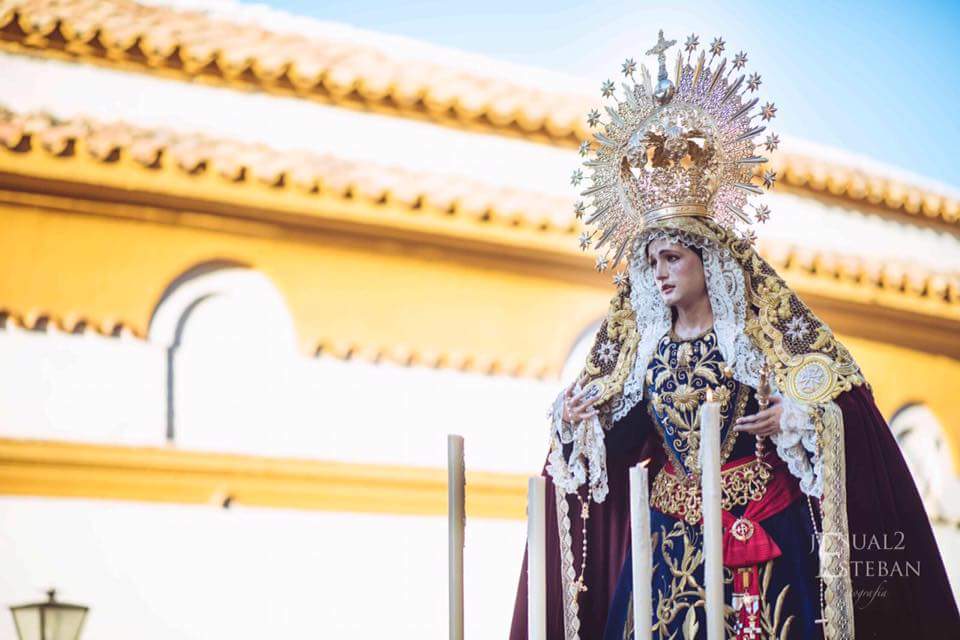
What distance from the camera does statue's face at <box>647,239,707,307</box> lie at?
378 centimetres

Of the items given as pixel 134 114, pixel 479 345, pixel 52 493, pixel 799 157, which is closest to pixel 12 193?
pixel 134 114

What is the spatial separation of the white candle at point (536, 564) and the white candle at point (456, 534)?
0.35 ft

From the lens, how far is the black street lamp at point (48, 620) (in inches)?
206

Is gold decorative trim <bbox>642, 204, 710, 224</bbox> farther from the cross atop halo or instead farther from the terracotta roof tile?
the terracotta roof tile

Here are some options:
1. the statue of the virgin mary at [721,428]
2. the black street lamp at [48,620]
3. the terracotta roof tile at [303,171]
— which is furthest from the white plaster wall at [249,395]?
the statue of the virgin mary at [721,428]

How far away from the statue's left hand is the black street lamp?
266cm

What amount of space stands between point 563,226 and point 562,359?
1.77 ft

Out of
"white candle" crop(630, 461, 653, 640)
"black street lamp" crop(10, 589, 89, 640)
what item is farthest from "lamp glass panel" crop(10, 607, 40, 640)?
"white candle" crop(630, 461, 653, 640)

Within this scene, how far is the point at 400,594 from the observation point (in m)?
5.99

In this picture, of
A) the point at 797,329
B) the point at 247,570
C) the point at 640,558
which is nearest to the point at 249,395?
the point at 247,570

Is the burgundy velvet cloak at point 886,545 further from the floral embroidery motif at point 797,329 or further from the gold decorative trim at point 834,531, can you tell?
the floral embroidery motif at point 797,329

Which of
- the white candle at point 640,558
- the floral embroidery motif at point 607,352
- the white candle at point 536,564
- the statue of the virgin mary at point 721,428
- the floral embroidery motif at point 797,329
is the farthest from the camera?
the floral embroidery motif at point 607,352

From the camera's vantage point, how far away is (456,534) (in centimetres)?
240

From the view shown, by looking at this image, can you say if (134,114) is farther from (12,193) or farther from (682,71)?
(682,71)
